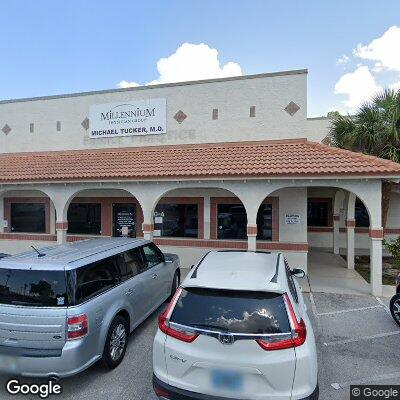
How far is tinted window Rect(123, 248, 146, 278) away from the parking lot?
1141 mm

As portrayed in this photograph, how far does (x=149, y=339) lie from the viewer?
541 centimetres

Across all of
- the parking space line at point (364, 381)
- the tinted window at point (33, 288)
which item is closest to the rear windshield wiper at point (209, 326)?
the tinted window at point (33, 288)

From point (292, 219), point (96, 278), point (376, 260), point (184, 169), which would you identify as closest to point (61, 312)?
point (96, 278)

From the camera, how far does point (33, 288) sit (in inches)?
155

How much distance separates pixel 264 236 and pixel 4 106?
514 inches

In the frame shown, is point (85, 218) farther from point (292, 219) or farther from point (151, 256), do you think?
point (292, 219)

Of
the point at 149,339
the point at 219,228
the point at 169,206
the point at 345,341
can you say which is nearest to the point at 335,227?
the point at 219,228

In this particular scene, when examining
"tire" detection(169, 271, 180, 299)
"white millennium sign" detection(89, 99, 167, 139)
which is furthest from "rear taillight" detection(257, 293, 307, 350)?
"white millennium sign" detection(89, 99, 167, 139)

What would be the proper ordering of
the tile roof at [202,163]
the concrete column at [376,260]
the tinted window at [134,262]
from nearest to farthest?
the tinted window at [134,262]
the concrete column at [376,260]
the tile roof at [202,163]

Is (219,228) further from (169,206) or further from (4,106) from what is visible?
(4,106)

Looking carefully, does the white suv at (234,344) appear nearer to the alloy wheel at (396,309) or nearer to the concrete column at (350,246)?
the alloy wheel at (396,309)

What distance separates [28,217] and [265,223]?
985 cm

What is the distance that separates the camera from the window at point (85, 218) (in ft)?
41.5

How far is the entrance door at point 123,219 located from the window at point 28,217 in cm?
329
